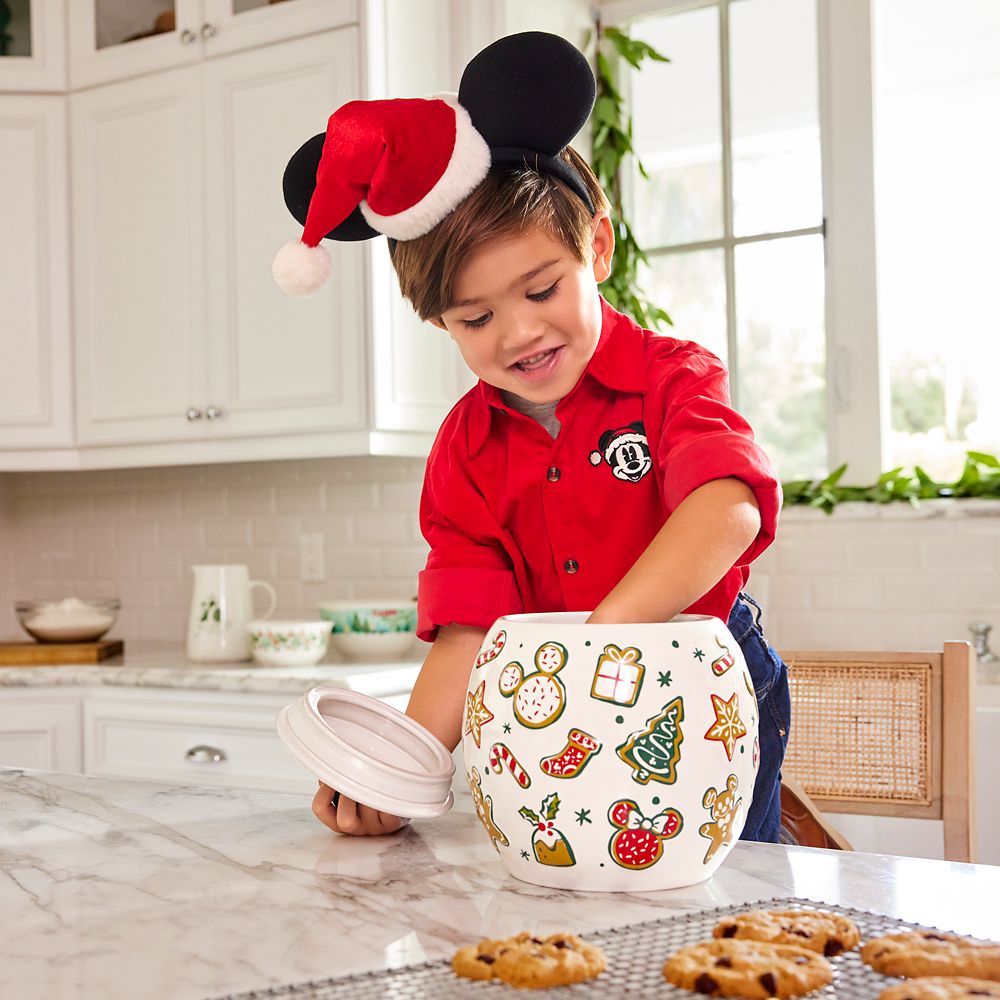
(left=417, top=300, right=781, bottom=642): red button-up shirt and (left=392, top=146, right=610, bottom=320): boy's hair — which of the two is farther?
(left=417, top=300, right=781, bottom=642): red button-up shirt

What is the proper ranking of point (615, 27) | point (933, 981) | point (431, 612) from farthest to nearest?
point (615, 27)
point (431, 612)
point (933, 981)

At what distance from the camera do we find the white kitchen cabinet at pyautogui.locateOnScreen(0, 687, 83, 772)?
2.46 meters

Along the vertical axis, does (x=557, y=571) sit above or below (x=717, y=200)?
below

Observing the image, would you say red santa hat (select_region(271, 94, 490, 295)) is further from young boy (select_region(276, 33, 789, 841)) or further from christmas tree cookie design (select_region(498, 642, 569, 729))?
christmas tree cookie design (select_region(498, 642, 569, 729))

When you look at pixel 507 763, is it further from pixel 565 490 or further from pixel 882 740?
pixel 882 740

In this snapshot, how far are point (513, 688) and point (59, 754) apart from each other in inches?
82.2

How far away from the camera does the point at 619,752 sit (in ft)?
2.05

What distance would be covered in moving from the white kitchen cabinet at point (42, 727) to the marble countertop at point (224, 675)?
0.08ft

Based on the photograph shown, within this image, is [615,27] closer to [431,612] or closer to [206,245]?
[206,245]

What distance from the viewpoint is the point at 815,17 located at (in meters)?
2.68

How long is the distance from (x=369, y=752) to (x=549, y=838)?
0.71 ft

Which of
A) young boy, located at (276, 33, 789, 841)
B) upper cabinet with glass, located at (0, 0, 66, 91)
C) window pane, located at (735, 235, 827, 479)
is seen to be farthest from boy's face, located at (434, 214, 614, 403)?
upper cabinet with glass, located at (0, 0, 66, 91)

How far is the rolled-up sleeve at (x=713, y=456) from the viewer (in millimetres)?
831

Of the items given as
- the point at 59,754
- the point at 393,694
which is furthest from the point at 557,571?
the point at 59,754
